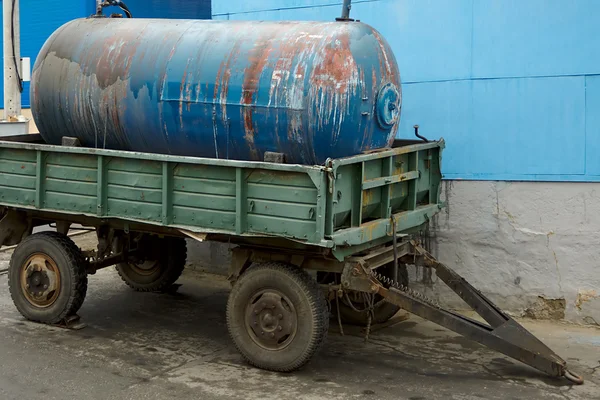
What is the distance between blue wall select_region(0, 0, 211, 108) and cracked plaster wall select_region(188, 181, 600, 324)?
9.51 meters

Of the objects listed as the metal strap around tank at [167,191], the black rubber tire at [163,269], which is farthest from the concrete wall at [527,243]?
the metal strap around tank at [167,191]

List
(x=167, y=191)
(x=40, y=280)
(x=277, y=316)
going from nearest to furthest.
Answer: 1. (x=277, y=316)
2. (x=167, y=191)
3. (x=40, y=280)

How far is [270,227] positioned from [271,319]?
82cm

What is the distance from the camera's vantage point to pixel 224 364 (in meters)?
7.02

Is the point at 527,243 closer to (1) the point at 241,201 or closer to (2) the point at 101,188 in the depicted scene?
(1) the point at 241,201

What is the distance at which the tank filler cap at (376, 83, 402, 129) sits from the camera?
697 cm

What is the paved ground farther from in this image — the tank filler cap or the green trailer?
the tank filler cap

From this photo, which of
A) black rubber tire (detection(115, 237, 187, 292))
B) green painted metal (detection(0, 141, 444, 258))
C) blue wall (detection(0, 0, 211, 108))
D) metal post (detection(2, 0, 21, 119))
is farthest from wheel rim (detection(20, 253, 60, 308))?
blue wall (detection(0, 0, 211, 108))

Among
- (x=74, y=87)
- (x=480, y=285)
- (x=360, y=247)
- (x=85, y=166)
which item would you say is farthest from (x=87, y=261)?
(x=480, y=285)

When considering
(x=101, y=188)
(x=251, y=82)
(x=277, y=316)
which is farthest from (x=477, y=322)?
(x=101, y=188)

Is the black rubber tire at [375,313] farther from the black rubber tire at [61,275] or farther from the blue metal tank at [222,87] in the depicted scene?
the black rubber tire at [61,275]

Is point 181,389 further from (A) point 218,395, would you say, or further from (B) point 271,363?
(B) point 271,363

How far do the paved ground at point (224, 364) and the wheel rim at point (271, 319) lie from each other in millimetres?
281

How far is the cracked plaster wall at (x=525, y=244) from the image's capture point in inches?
318
